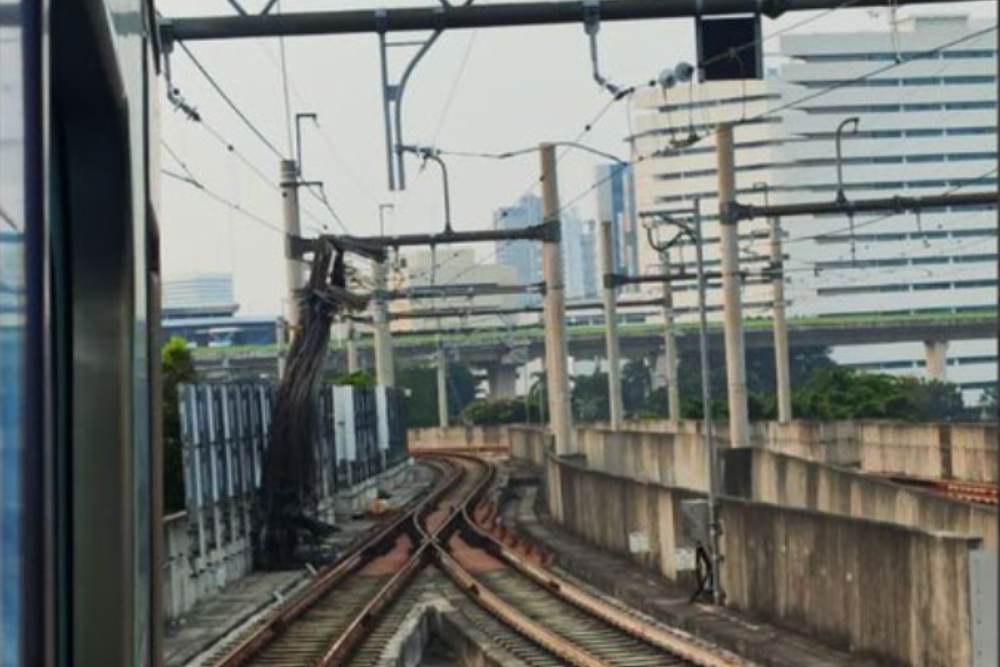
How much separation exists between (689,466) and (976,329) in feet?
155

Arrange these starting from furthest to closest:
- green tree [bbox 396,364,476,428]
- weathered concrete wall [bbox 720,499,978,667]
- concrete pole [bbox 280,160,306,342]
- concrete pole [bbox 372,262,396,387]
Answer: green tree [bbox 396,364,476,428], concrete pole [bbox 372,262,396,387], concrete pole [bbox 280,160,306,342], weathered concrete wall [bbox 720,499,978,667]

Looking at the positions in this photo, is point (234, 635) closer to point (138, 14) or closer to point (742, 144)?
point (138, 14)

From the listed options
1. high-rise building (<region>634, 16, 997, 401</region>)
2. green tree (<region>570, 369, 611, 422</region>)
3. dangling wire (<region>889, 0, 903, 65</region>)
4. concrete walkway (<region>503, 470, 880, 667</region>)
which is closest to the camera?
dangling wire (<region>889, 0, 903, 65</region>)

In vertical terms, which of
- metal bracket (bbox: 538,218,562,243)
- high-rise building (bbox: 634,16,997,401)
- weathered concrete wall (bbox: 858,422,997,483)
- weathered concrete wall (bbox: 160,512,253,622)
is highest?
high-rise building (bbox: 634,16,997,401)

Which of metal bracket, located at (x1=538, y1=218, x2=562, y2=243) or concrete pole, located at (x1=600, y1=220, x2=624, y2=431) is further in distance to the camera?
concrete pole, located at (x1=600, y1=220, x2=624, y2=431)

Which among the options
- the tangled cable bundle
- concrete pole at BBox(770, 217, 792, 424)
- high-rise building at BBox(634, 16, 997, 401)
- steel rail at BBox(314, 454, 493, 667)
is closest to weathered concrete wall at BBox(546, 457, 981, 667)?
steel rail at BBox(314, 454, 493, 667)

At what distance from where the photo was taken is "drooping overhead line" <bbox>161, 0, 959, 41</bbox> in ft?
34.3

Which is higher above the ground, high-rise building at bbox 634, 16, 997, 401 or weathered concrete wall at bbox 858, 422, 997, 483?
high-rise building at bbox 634, 16, 997, 401

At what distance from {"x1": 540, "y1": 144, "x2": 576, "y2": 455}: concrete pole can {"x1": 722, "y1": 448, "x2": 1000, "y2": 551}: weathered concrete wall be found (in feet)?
13.9

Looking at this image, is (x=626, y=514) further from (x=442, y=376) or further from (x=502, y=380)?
(x=502, y=380)

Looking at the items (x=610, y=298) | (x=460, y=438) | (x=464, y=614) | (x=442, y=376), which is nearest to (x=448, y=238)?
(x=464, y=614)

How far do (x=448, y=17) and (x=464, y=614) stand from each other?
10.3 m

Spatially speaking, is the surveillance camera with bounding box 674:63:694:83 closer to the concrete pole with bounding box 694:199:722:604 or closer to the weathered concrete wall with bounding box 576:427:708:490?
the concrete pole with bounding box 694:199:722:604

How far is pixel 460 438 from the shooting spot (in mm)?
83188
